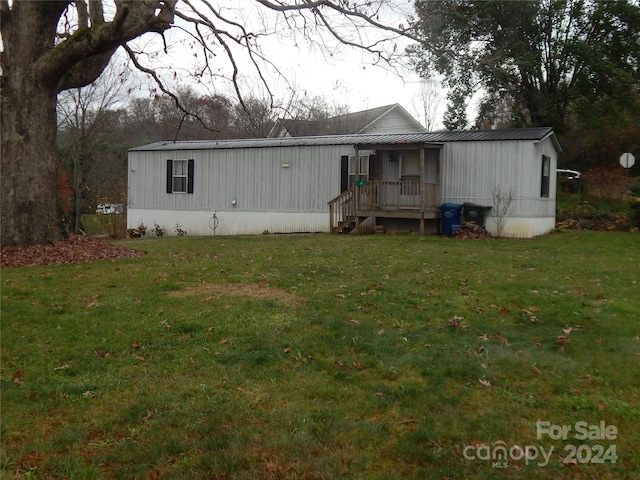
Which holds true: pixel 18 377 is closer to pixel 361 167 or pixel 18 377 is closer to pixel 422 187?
pixel 422 187

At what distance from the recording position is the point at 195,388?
449cm

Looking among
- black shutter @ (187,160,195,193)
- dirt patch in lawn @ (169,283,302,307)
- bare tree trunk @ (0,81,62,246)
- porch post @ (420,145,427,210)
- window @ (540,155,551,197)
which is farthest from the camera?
black shutter @ (187,160,195,193)

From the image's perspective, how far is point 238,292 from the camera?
7.82 m

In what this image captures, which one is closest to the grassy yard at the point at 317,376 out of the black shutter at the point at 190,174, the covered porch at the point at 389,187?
the covered porch at the point at 389,187

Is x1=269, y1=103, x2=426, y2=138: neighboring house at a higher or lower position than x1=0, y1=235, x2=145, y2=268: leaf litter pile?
higher

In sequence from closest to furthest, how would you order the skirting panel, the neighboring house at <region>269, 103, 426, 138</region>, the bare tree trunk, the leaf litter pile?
1. the leaf litter pile
2. the bare tree trunk
3. the skirting panel
4. the neighboring house at <region>269, 103, 426, 138</region>

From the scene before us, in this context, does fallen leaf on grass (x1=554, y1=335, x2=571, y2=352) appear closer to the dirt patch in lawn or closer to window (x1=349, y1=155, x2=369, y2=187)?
the dirt patch in lawn

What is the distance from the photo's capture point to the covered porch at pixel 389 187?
17.9 m

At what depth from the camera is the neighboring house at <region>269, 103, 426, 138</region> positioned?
112ft

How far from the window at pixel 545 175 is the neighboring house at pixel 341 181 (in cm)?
3

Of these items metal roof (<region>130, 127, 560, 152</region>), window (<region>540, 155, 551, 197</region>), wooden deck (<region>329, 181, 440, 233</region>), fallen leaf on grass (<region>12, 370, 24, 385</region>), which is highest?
metal roof (<region>130, 127, 560, 152</region>)

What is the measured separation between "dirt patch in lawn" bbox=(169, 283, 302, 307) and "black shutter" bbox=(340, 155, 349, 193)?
457 inches

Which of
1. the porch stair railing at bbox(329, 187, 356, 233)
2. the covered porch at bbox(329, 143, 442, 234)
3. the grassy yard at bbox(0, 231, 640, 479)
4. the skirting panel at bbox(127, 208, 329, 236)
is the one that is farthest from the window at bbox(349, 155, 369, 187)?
the grassy yard at bbox(0, 231, 640, 479)

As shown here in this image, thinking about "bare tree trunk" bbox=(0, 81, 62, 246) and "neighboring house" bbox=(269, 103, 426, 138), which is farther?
"neighboring house" bbox=(269, 103, 426, 138)
